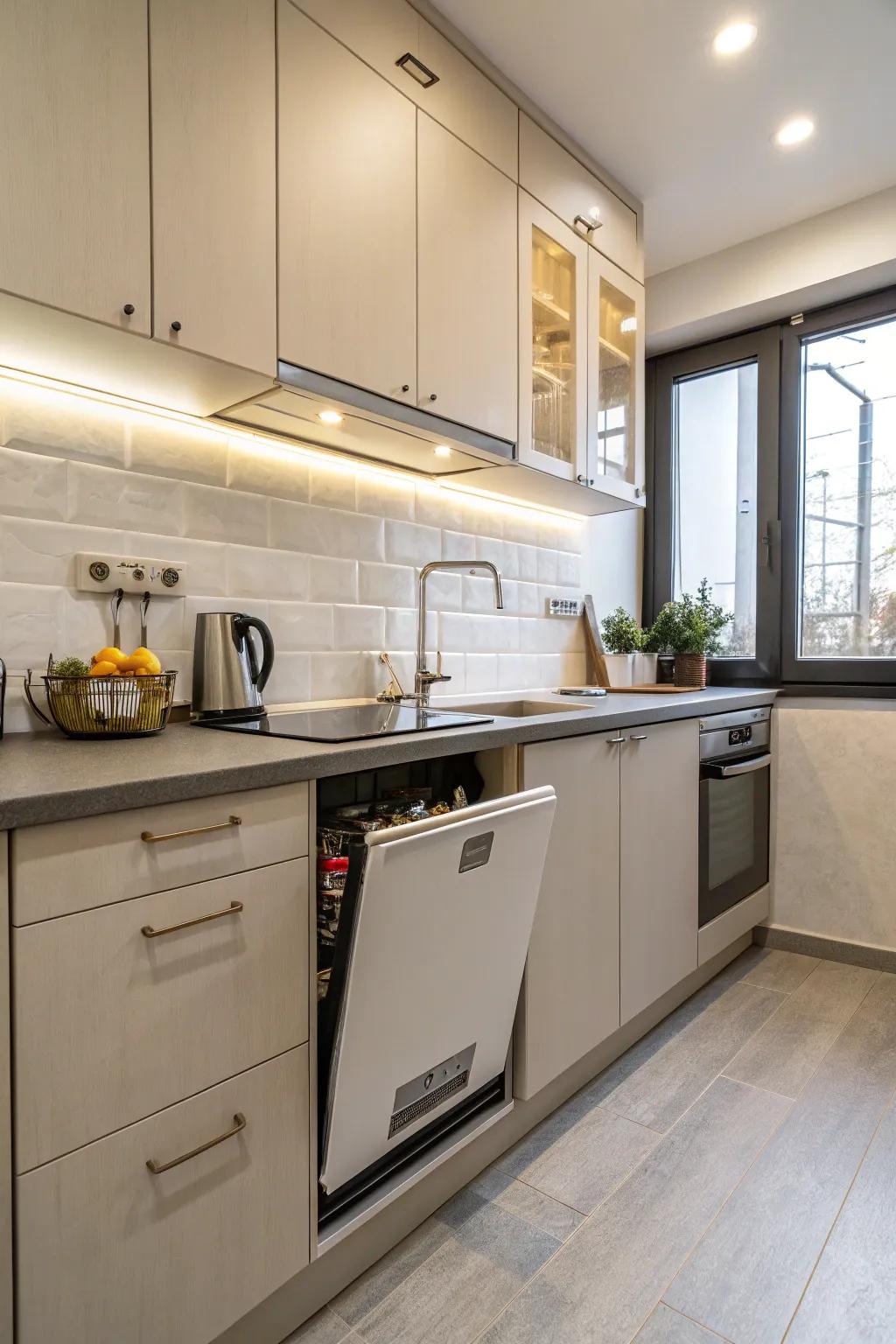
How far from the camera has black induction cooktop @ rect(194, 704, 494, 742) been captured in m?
1.36

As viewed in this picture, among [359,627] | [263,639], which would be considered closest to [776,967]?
[359,627]

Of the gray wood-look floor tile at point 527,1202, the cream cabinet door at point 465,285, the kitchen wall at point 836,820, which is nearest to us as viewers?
the gray wood-look floor tile at point 527,1202

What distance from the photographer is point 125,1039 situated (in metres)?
0.92

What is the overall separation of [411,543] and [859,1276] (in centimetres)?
186

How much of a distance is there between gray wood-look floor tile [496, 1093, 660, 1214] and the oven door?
74 cm

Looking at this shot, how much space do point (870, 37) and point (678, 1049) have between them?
2.63m

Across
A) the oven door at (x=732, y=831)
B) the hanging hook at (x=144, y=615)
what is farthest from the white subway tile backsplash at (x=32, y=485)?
the oven door at (x=732, y=831)

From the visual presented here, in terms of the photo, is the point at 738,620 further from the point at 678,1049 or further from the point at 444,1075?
the point at 444,1075

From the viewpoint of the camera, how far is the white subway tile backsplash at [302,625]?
1.84 metres

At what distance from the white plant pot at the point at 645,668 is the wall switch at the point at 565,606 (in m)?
0.29

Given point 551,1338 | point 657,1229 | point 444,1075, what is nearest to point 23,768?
point 444,1075

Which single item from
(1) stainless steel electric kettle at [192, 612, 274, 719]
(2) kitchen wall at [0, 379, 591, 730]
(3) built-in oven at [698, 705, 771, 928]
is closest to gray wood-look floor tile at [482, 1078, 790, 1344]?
(3) built-in oven at [698, 705, 771, 928]

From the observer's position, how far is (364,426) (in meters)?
1.75

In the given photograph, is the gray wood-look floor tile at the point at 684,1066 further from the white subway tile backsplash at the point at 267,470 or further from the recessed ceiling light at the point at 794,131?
the recessed ceiling light at the point at 794,131
